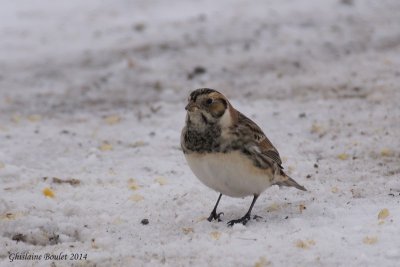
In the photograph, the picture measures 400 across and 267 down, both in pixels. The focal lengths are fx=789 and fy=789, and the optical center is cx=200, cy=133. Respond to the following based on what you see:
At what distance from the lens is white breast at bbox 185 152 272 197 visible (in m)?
5.93

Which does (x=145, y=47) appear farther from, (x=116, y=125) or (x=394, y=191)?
(x=394, y=191)

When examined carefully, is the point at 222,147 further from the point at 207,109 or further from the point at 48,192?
the point at 48,192

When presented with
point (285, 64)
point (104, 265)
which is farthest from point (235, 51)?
point (104, 265)

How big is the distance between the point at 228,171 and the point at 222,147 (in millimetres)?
188

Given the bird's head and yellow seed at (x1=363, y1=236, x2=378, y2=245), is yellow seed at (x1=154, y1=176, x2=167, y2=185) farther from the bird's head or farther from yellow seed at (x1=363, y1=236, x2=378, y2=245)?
yellow seed at (x1=363, y1=236, x2=378, y2=245)

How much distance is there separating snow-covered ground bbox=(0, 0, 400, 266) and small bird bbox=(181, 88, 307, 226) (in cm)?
38

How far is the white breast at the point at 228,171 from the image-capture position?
19.5 feet

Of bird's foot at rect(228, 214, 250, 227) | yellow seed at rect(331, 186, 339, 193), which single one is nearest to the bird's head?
bird's foot at rect(228, 214, 250, 227)

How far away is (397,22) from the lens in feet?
45.0

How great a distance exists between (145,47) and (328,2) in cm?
374

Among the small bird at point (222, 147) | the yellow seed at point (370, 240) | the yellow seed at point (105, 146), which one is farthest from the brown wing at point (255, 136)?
the yellow seed at point (105, 146)

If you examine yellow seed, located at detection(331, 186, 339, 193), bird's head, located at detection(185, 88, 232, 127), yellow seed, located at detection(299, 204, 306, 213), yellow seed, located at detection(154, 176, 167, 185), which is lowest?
yellow seed, located at detection(154, 176, 167, 185)

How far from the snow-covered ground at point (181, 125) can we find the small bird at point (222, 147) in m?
0.38

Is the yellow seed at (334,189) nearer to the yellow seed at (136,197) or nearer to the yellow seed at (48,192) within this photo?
the yellow seed at (136,197)
